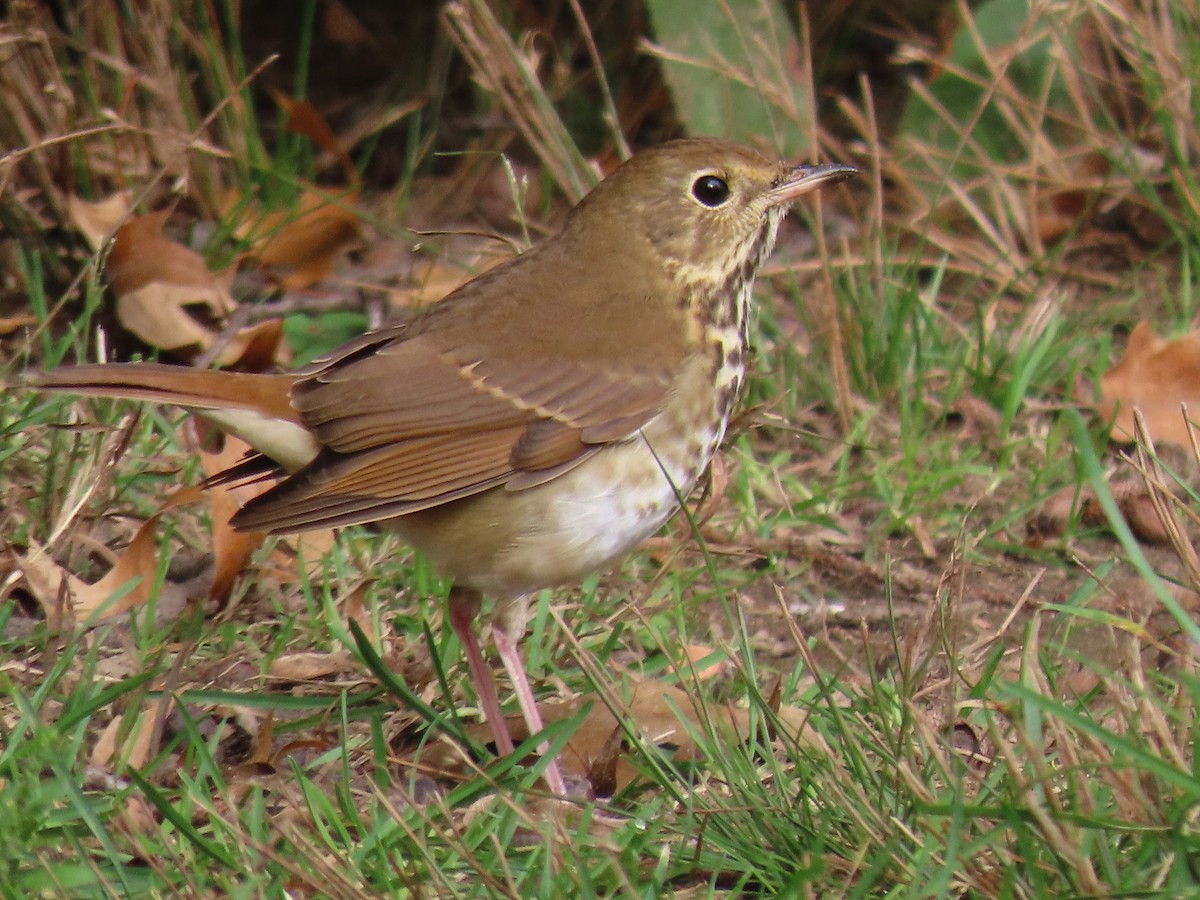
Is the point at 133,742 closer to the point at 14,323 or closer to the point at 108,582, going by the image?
the point at 108,582

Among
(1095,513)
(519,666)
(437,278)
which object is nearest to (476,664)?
(519,666)

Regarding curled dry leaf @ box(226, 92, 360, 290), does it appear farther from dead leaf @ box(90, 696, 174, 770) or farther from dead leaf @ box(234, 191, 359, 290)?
dead leaf @ box(90, 696, 174, 770)

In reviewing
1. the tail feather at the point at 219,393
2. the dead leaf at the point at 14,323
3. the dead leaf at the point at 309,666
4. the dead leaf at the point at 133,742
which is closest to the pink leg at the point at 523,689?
the dead leaf at the point at 309,666

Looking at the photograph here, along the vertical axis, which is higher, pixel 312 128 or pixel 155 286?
pixel 312 128

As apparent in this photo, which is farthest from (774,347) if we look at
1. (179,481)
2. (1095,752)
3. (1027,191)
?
(1095,752)

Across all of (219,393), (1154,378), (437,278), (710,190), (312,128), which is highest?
(710,190)

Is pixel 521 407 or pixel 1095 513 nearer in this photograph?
pixel 521 407

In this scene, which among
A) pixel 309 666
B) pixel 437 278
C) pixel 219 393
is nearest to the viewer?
pixel 219 393

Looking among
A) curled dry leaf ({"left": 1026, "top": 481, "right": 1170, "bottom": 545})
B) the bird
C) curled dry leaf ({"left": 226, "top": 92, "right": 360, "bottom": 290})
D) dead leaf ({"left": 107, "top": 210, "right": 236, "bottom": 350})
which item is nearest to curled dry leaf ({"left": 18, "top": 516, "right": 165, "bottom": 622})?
the bird
